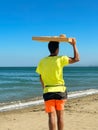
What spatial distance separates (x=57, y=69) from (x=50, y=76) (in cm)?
17

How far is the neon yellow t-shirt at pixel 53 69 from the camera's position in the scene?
6.27 meters

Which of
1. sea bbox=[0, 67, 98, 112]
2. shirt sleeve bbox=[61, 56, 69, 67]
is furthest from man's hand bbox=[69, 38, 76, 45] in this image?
sea bbox=[0, 67, 98, 112]

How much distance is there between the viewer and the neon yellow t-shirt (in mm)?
6266

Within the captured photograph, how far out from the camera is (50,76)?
6.29 m

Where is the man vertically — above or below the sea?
above

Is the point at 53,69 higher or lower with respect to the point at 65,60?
lower

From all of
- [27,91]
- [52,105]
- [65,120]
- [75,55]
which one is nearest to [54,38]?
[75,55]

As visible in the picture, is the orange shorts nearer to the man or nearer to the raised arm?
the man

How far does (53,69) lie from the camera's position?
627cm

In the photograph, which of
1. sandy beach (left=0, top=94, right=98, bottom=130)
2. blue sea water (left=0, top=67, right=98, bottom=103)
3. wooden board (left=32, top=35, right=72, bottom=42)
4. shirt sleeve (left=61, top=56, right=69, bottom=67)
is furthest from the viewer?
blue sea water (left=0, top=67, right=98, bottom=103)

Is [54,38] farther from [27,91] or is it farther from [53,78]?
[27,91]

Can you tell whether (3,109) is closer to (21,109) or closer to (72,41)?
(21,109)

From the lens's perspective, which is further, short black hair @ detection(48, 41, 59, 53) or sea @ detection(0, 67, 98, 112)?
sea @ detection(0, 67, 98, 112)

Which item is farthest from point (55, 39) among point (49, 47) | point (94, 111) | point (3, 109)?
point (3, 109)
